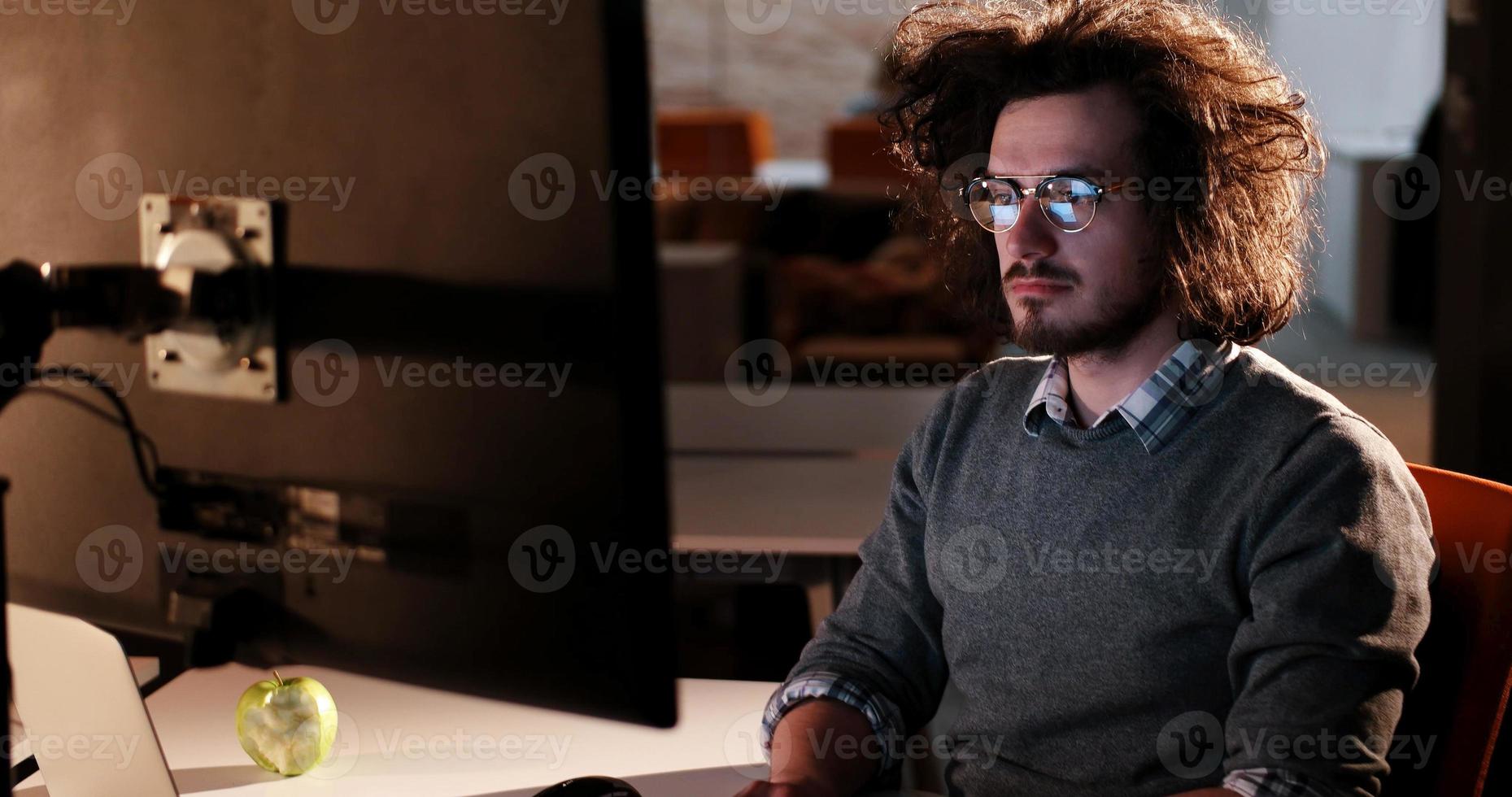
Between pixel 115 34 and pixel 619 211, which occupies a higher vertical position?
pixel 115 34

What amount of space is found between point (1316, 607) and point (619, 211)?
0.62 meters

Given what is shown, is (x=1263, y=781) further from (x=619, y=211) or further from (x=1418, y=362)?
(x=1418, y=362)

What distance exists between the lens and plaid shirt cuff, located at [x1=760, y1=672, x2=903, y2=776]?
121 cm

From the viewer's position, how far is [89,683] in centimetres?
96

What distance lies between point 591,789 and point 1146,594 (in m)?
0.47

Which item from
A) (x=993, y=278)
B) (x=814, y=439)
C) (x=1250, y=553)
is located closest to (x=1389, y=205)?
(x=814, y=439)
